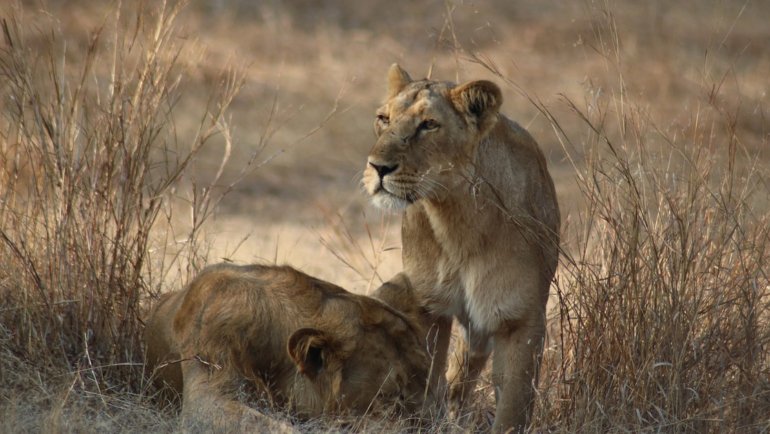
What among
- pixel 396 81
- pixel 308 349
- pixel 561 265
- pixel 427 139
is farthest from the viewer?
pixel 396 81

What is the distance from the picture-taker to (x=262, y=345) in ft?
14.4

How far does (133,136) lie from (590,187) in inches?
68.4

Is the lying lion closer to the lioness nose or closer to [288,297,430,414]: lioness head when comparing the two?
[288,297,430,414]: lioness head

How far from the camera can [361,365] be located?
170 inches

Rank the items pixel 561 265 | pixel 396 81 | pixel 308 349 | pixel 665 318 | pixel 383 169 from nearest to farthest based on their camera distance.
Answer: pixel 308 349
pixel 665 318
pixel 383 169
pixel 561 265
pixel 396 81

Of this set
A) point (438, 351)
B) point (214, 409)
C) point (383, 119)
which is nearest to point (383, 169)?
point (383, 119)

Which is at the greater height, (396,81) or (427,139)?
(396,81)

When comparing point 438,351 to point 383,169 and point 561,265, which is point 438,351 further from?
point 383,169

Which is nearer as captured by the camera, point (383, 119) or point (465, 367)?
point (383, 119)

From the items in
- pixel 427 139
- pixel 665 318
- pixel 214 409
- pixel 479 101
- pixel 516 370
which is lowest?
pixel 214 409

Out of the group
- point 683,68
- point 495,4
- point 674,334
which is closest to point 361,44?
point 495,4

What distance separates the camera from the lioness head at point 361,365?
168 inches

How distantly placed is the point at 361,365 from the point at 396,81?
1.39m

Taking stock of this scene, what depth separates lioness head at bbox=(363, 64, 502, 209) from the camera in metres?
4.89
